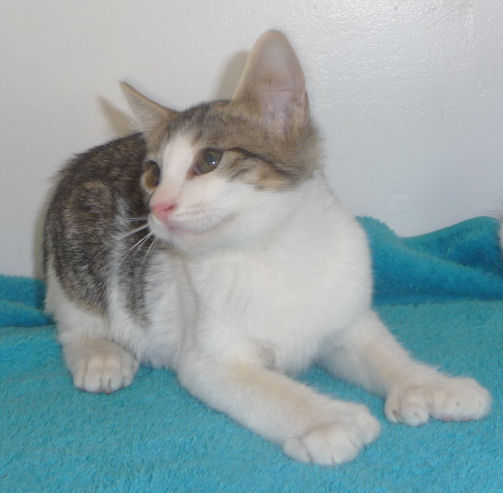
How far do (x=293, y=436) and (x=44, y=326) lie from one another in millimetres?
1194

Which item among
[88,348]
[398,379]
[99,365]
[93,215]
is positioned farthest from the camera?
[93,215]

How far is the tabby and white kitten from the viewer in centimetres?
134

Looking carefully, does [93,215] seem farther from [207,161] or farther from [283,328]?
[283,328]

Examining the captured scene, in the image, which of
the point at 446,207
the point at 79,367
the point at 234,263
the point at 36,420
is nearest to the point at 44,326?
the point at 79,367

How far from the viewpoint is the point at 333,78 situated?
2.22 m

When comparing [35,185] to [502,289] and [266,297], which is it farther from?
[502,289]

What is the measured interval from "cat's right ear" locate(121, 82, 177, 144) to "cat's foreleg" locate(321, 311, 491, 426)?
0.73 meters

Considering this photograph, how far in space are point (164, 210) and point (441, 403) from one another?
0.71m

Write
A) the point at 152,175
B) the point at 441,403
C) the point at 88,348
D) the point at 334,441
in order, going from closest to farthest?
the point at 334,441, the point at 441,403, the point at 152,175, the point at 88,348

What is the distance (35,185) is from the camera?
7.88 feet

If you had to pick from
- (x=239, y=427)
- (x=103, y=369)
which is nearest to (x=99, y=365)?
(x=103, y=369)

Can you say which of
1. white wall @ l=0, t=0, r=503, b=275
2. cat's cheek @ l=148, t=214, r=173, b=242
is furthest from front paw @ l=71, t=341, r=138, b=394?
white wall @ l=0, t=0, r=503, b=275

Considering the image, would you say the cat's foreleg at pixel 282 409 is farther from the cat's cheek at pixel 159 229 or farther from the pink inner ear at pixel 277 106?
the pink inner ear at pixel 277 106

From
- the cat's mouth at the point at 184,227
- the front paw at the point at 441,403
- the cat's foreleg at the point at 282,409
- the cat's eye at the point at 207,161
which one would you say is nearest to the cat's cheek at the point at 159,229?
the cat's mouth at the point at 184,227
